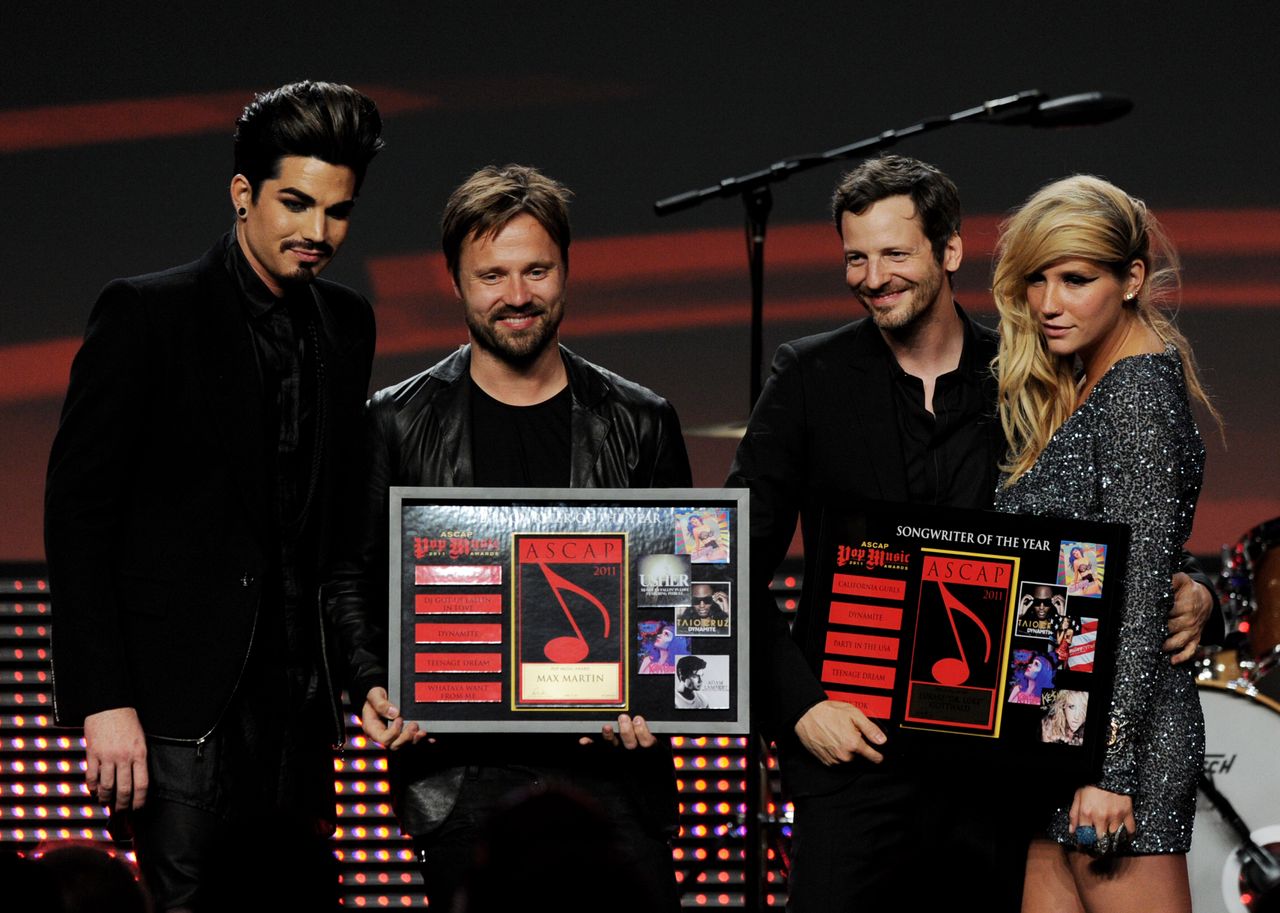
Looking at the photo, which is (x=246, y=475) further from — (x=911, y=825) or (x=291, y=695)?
(x=911, y=825)

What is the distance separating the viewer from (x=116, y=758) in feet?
8.16

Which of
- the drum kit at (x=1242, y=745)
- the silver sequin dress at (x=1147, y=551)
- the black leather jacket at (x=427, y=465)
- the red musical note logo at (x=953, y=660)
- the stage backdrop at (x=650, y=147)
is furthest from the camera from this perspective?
the stage backdrop at (x=650, y=147)

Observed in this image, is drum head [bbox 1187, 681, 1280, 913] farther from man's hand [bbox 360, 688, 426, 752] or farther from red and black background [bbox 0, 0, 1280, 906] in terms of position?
man's hand [bbox 360, 688, 426, 752]

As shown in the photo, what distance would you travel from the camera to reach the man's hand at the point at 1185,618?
249 centimetres

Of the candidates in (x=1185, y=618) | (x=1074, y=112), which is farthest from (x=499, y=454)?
(x=1074, y=112)

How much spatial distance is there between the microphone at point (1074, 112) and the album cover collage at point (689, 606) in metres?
1.43

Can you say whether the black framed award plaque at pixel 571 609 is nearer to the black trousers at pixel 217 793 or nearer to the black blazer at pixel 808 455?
the black blazer at pixel 808 455

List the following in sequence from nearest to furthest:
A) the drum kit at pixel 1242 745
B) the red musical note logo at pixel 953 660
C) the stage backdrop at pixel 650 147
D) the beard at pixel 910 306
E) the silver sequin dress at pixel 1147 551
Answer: the silver sequin dress at pixel 1147 551 → the red musical note logo at pixel 953 660 → the beard at pixel 910 306 → the drum kit at pixel 1242 745 → the stage backdrop at pixel 650 147

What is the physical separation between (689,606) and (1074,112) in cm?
165

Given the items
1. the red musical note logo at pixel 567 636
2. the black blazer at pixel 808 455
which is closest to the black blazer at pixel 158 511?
the red musical note logo at pixel 567 636

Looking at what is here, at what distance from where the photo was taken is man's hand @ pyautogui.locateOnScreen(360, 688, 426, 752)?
8.11ft

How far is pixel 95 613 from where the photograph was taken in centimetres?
252

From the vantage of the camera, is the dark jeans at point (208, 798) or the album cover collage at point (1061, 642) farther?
the dark jeans at point (208, 798)

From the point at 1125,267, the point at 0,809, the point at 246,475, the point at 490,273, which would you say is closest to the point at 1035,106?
the point at 1125,267
